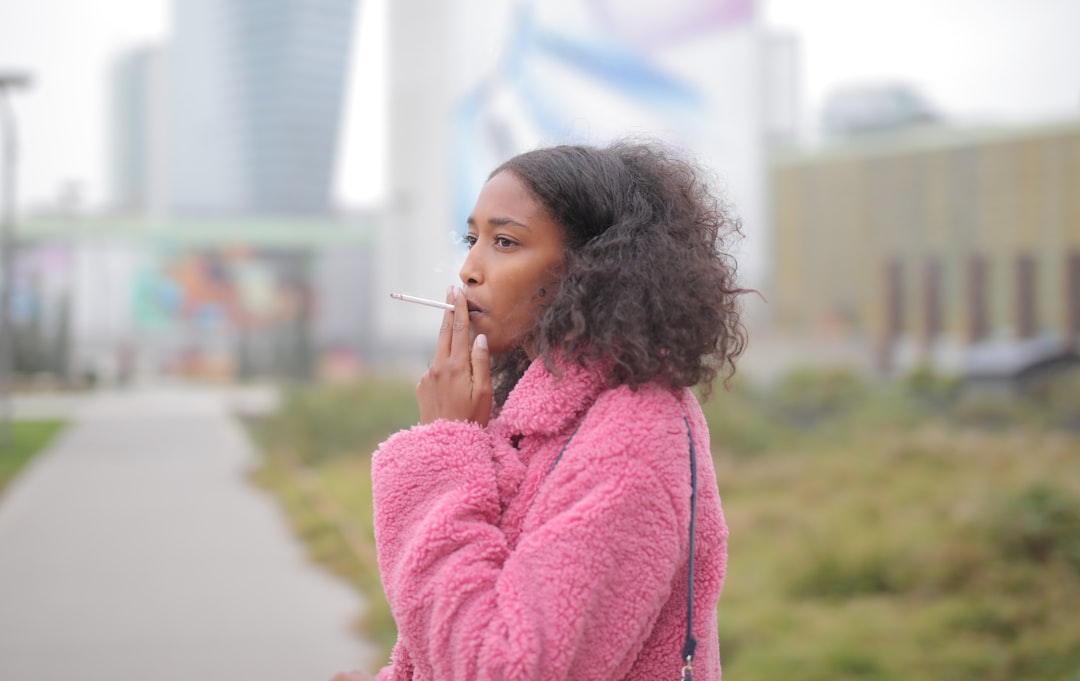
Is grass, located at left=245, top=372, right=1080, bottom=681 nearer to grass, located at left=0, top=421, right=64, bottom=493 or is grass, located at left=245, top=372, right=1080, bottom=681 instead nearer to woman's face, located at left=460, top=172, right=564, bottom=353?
woman's face, located at left=460, top=172, right=564, bottom=353

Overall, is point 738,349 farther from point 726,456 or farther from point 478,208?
point 726,456

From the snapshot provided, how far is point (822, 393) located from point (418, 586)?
10.3 m

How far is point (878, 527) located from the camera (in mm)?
5367

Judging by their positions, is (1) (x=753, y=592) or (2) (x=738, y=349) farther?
(1) (x=753, y=592)

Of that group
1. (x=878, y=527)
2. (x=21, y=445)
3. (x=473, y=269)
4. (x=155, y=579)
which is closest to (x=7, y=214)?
(x=21, y=445)

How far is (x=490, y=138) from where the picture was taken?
12.0 meters

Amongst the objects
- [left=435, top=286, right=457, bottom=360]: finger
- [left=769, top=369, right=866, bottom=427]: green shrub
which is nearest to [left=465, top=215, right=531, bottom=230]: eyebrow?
[left=435, top=286, right=457, bottom=360]: finger

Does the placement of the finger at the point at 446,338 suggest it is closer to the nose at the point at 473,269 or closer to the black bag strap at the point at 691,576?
the nose at the point at 473,269

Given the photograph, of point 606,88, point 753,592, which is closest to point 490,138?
point 606,88

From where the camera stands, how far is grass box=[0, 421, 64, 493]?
7.39 meters

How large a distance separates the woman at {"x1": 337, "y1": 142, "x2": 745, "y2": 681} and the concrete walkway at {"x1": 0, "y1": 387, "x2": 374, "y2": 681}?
191 cm

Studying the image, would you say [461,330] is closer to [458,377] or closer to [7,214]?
[458,377]

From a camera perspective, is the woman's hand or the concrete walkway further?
the concrete walkway

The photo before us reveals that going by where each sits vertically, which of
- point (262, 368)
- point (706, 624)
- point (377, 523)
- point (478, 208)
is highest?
point (478, 208)
